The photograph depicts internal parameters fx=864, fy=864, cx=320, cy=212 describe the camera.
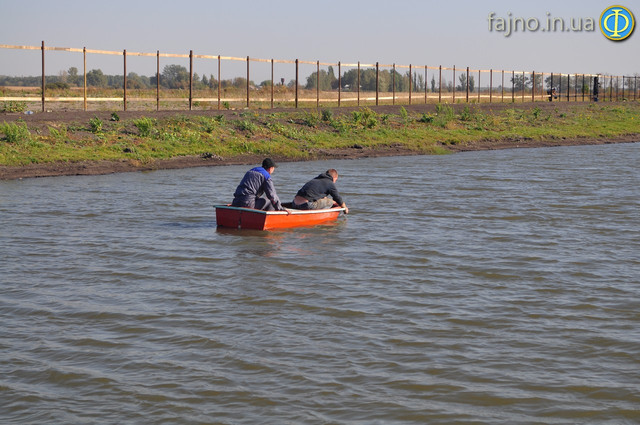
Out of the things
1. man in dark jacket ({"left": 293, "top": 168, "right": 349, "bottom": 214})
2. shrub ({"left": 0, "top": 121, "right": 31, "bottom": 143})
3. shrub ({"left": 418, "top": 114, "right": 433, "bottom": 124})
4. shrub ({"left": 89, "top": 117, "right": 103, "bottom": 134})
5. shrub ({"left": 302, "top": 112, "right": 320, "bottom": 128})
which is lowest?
man in dark jacket ({"left": 293, "top": 168, "right": 349, "bottom": 214})

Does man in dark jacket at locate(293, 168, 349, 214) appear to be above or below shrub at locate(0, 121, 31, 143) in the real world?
below

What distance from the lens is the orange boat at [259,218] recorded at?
51.2 feet

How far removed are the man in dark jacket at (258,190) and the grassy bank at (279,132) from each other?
11.6 m

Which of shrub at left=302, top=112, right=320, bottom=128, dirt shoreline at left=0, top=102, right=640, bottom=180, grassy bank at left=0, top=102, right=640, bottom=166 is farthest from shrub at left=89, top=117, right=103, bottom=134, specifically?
shrub at left=302, top=112, right=320, bottom=128

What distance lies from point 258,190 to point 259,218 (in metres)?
0.57

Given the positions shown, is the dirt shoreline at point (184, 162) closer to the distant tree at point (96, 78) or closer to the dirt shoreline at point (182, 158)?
the dirt shoreline at point (182, 158)

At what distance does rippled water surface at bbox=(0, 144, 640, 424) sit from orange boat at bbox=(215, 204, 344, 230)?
230 mm

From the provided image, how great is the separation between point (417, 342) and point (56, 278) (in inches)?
219

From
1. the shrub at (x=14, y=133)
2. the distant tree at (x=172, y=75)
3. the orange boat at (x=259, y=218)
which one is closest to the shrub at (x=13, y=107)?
the shrub at (x=14, y=133)

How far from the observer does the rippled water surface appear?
7.51 metres

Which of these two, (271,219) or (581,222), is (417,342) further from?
(581,222)

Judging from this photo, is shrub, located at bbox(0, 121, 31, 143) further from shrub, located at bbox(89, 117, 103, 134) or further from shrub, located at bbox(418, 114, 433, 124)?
shrub, located at bbox(418, 114, 433, 124)

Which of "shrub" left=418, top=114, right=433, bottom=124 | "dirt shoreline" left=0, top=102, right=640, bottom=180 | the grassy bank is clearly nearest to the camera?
"dirt shoreline" left=0, top=102, right=640, bottom=180

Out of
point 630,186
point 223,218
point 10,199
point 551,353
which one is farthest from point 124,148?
point 551,353
